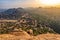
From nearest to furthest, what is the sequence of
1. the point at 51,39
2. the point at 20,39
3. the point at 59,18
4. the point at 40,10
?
the point at 20,39
the point at 51,39
the point at 59,18
the point at 40,10

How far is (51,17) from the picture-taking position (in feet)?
252

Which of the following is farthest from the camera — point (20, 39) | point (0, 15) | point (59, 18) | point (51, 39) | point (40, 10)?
point (0, 15)

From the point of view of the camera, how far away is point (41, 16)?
255 feet

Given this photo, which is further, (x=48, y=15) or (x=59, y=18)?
(x=48, y=15)

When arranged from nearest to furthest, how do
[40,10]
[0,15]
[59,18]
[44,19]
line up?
1. [59,18]
2. [44,19]
3. [40,10]
4. [0,15]

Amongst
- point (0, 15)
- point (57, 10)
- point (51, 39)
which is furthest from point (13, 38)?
point (0, 15)

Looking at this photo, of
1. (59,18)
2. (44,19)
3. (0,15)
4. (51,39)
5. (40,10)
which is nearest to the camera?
(51,39)

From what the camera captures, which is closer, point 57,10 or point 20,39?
point 20,39

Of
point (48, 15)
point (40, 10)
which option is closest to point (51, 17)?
point (48, 15)

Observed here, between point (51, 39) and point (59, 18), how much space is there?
45.9m

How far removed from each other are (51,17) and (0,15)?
101 metres

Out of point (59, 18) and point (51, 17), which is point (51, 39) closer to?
point (59, 18)

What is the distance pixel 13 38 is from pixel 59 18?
4837 cm

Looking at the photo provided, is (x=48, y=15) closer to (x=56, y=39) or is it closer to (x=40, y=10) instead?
(x=40, y=10)
